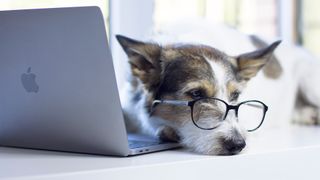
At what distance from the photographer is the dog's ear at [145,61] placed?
110cm

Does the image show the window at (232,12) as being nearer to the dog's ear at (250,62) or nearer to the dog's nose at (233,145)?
the dog's ear at (250,62)

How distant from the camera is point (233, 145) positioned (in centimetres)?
98

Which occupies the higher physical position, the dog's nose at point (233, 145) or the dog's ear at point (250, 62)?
the dog's ear at point (250, 62)

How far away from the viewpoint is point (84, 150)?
37.9 inches

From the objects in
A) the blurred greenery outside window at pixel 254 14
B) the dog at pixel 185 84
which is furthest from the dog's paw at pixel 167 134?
the blurred greenery outside window at pixel 254 14

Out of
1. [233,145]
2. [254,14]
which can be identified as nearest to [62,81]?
[233,145]

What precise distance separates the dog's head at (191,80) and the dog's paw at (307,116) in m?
0.60

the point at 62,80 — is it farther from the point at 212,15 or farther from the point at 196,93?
the point at 212,15

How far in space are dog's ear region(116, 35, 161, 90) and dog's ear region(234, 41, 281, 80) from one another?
20 centimetres

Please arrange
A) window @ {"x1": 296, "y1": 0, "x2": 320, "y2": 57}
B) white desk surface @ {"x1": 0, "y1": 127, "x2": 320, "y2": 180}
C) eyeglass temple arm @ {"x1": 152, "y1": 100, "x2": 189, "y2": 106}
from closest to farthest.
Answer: white desk surface @ {"x1": 0, "y1": 127, "x2": 320, "y2": 180} < eyeglass temple arm @ {"x1": 152, "y1": 100, "x2": 189, "y2": 106} < window @ {"x1": 296, "y1": 0, "x2": 320, "y2": 57}

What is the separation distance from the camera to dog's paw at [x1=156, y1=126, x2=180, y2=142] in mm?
1100

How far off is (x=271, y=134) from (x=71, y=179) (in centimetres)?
76

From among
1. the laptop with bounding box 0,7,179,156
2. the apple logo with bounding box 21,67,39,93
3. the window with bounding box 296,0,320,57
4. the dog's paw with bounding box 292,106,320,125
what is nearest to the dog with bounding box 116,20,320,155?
the laptop with bounding box 0,7,179,156

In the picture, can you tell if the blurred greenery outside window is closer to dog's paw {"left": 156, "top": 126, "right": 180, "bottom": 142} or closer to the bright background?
the bright background
